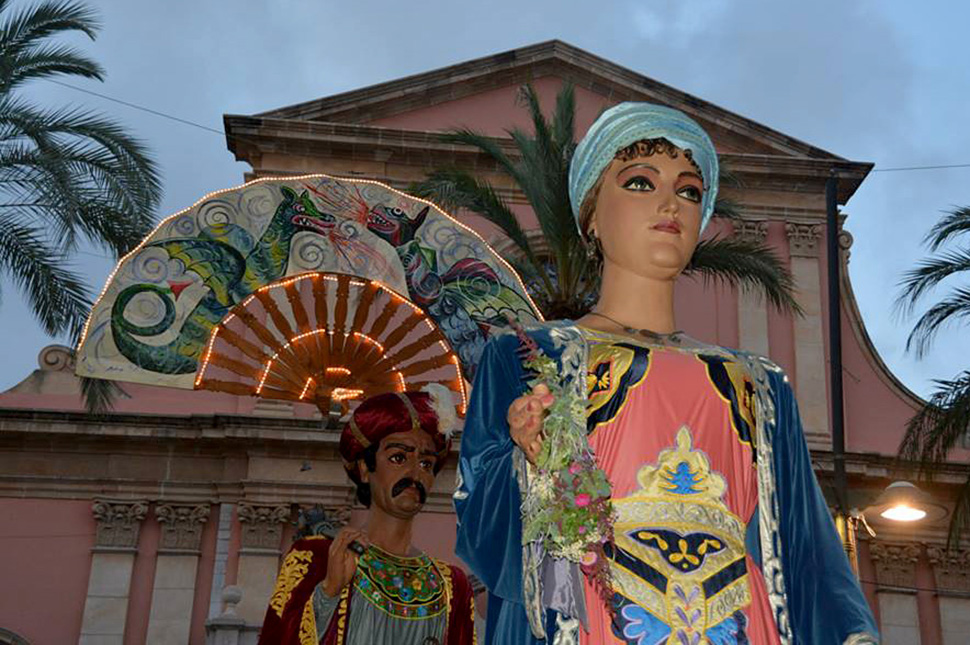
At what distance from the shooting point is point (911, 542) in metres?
20.1

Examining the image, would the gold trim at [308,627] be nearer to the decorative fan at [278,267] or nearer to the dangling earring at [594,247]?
the decorative fan at [278,267]

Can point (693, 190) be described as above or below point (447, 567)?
above

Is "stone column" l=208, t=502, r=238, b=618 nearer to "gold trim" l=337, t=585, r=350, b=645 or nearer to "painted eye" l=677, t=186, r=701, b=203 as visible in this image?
"gold trim" l=337, t=585, r=350, b=645

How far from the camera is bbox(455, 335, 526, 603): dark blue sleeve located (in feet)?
11.6

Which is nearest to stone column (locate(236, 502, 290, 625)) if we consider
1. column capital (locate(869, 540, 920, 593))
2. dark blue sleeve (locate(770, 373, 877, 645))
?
column capital (locate(869, 540, 920, 593))

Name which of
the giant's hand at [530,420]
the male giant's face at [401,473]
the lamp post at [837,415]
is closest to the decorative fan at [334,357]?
the male giant's face at [401,473]

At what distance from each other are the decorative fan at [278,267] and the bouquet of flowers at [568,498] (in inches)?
127

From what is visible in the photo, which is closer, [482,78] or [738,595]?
[738,595]

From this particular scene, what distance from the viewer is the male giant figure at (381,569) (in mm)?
5656

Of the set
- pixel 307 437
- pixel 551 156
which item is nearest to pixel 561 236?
pixel 551 156

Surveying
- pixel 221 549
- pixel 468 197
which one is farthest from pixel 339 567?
pixel 221 549

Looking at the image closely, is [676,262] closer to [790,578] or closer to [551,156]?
[790,578]

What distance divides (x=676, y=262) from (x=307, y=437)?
51.1ft

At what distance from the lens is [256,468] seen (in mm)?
19328
